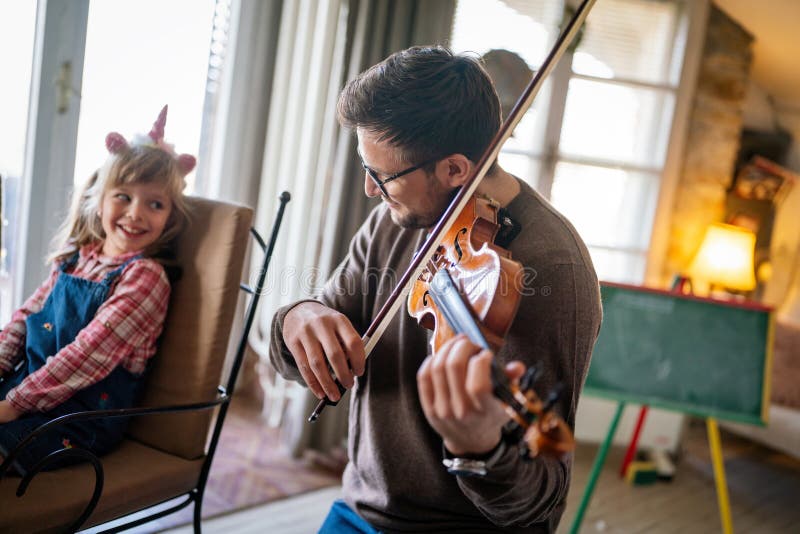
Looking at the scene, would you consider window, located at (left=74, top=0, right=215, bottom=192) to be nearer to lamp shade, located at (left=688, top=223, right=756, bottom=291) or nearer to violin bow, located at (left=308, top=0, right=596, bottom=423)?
violin bow, located at (left=308, top=0, right=596, bottom=423)

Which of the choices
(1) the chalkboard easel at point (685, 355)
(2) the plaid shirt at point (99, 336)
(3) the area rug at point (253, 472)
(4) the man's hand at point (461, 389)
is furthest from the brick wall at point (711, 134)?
(4) the man's hand at point (461, 389)

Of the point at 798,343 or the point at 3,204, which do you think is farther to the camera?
the point at 798,343

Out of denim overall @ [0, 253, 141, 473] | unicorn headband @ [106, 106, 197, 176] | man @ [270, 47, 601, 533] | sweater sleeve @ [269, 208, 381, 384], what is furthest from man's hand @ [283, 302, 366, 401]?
unicorn headband @ [106, 106, 197, 176]

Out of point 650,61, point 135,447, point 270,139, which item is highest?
point 650,61

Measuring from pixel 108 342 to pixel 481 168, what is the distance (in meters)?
0.88

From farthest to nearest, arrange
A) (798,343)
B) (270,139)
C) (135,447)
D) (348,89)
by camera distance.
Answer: (798,343), (270,139), (135,447), (348,89)

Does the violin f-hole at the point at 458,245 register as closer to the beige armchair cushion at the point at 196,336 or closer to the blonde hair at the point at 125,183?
the beige armchair cushion at the point at 196,336

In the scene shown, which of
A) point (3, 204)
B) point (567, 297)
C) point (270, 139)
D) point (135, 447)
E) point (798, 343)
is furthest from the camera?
point (798, 343)

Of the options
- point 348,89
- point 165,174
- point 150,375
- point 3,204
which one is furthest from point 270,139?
point 348,89

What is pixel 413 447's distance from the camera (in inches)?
41.6

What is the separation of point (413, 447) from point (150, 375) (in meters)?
0.73

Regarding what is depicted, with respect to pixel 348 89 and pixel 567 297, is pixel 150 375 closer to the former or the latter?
pixel 348 89

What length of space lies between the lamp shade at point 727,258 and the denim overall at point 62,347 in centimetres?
307

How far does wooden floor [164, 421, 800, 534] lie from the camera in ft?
6.93
